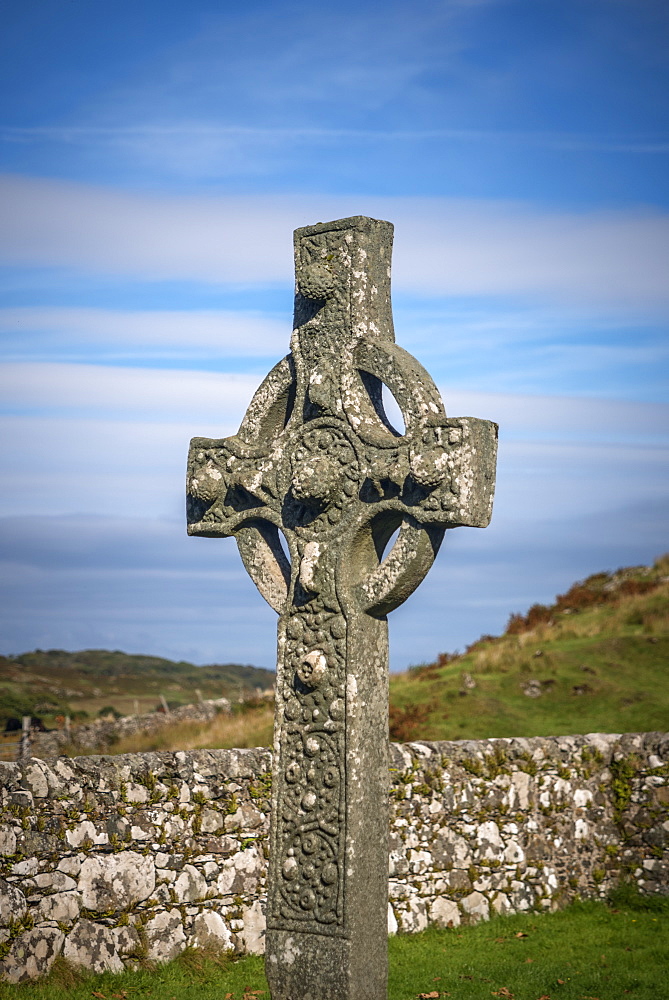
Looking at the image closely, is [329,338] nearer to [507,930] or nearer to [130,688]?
[507,930]

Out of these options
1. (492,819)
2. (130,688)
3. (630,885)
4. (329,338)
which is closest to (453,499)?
(329,338)

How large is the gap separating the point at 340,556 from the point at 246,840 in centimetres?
510

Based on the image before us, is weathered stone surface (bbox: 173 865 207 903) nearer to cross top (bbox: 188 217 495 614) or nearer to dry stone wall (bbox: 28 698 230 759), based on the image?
cross top (bbox: 188 217 495 614)

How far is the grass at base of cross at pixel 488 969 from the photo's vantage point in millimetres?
8961

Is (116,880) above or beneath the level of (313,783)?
beneath

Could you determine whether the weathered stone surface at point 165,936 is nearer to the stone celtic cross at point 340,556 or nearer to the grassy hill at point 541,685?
the stone celtic cross at point 340,556

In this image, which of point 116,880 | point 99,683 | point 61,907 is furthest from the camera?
point 99,683

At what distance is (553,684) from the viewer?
18469 millimetres

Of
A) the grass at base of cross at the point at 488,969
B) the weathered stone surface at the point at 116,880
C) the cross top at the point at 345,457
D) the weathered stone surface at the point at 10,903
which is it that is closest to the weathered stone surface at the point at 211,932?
the grass at base of cross at the point at 488,969

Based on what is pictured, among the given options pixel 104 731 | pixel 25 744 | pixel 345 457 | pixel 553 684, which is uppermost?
pixel 345 457

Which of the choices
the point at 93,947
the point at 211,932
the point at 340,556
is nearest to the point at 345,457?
the point at 340,556

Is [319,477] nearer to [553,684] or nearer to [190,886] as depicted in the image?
[190,886]

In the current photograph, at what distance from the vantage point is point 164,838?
9.84 metres

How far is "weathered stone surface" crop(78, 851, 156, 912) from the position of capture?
932 cm
